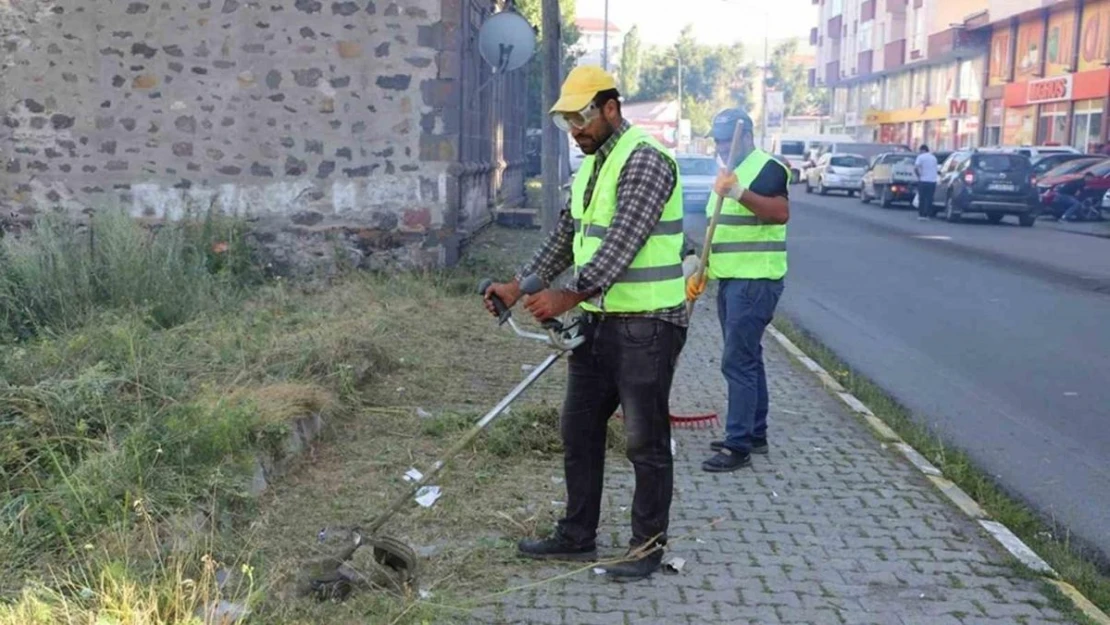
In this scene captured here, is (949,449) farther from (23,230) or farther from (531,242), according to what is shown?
(531,242)

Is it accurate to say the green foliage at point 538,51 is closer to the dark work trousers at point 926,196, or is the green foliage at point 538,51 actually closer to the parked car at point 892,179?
the dark work trousers at point 926,196

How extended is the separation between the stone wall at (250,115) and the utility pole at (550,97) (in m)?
0.97

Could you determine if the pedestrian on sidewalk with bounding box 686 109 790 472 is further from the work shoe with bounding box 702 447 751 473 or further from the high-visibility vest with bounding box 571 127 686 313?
the high-visibility vest with bounding box 571 127 686 313

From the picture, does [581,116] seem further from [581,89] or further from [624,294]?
[624,294]

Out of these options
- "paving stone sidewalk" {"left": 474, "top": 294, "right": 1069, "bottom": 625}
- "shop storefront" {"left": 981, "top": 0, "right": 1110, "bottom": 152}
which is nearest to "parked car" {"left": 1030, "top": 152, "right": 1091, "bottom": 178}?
"shop storefront" {"left": 981, "top": 0, "right": 1110, "bottom": 152}

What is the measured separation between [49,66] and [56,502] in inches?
356

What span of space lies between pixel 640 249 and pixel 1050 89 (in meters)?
39.0

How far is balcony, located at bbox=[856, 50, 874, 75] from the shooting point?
6562 centimetres

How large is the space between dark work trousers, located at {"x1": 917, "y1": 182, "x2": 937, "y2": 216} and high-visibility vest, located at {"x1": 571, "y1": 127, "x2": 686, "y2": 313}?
79.2 feet

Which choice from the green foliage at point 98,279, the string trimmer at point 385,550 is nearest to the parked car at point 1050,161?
the green foliage at point 98,279

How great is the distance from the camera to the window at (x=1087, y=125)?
119ft

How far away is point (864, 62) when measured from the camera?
66.6 meters

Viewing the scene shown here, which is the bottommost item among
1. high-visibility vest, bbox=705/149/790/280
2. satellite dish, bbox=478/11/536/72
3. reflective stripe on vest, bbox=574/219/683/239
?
high-visibility vest, bbox=705/149/790/280

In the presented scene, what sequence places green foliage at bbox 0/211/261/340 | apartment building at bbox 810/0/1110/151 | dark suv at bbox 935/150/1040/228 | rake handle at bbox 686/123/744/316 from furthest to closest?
apartment building at bbox 810/0/1110/151 < dark suv at bbox 935/150/1040/228 < green foliage at bbox 0/211/261/340 < rake handle at bbox 686/123/744/316
